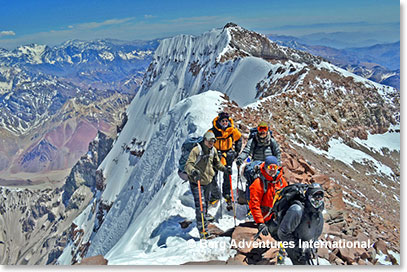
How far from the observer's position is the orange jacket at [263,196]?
6.19m

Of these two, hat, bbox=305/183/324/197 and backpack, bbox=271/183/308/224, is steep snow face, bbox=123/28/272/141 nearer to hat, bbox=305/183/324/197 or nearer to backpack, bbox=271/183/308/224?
backpack, bbox=271/183/308/224

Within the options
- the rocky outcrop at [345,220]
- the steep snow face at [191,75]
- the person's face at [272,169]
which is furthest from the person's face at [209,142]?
the steep snow face at [191,75]

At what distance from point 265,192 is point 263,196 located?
102mm

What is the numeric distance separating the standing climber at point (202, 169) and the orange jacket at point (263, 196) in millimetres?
1614

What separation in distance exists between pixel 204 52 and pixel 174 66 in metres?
17.9

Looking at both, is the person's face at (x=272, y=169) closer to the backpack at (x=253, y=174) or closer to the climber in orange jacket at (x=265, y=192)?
the climber in orange jacket at (x=265, y=192)

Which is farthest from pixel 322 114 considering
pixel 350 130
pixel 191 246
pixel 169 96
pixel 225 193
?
pixel 169 96

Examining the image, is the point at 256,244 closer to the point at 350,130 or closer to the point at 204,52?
the point at 350,130

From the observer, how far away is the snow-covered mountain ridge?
9.01 metres

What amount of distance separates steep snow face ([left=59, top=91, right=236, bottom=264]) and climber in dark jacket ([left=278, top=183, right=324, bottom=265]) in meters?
2.16

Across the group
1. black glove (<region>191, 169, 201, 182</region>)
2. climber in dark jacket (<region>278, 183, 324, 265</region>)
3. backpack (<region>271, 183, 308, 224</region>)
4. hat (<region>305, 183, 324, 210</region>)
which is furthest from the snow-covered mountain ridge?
hat (<region>305, 183, 324, 210</region>)

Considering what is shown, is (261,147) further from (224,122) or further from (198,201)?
(198,201)

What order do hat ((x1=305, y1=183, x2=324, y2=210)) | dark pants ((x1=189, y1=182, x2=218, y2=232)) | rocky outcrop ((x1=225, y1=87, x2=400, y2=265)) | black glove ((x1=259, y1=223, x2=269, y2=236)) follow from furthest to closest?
dark pants ((x1=189, y1=182, x2=218, y2=232)) < rocky outcrop ((x1=225, y1=87, x2=400, y2=265)) < black glove ((x1=259, y1=223, x2=269, y2=236)) < hat ((x1=305, y1=183, x2=324, y2=210))

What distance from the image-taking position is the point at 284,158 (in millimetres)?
11203
